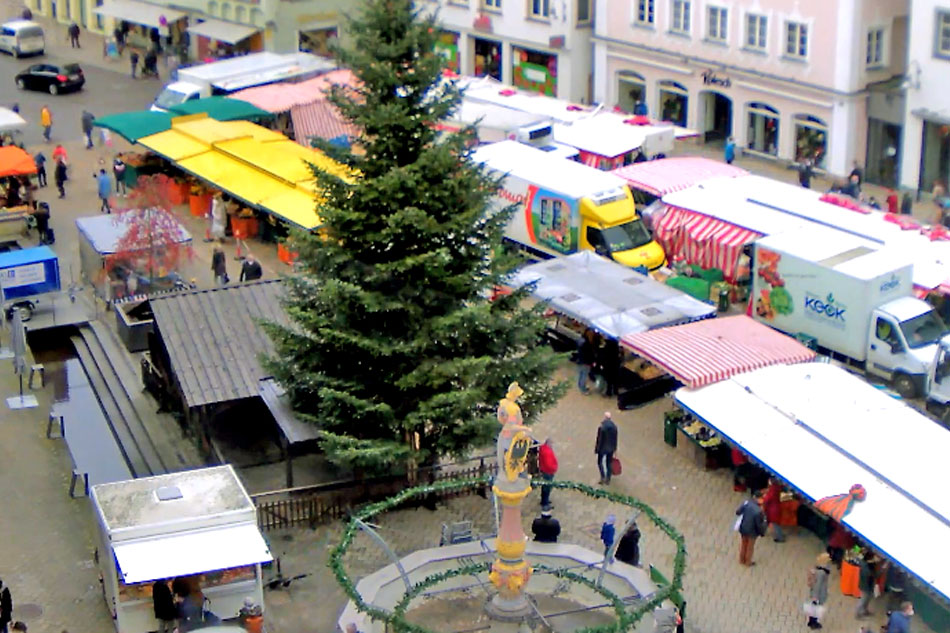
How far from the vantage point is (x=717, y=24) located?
165 feet

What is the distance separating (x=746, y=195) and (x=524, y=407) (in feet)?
45.1

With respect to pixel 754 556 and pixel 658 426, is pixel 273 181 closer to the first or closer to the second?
pixel 658 426

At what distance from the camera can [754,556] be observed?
91.8ft

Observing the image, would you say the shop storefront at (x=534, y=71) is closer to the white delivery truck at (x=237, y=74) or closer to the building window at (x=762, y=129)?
the white delivery truck at (x=237, y=74)

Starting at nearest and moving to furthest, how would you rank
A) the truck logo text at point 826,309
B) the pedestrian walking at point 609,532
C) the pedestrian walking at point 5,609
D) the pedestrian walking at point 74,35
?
the pedestrian walking at point 5,609 < the pedestrian walking at point 609,532 < the truck logo text at point 826,309 < the pedestrian walking at point 74,35

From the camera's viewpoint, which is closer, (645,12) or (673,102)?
(645,12)

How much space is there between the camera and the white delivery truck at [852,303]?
3409 cm

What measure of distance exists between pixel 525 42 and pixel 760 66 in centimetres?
1027

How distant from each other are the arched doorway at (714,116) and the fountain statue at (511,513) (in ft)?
99.5

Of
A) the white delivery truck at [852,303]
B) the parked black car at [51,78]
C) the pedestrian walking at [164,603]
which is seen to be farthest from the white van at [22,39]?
the pedestrian walking at [164,603]

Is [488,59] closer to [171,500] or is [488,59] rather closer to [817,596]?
[171,500]

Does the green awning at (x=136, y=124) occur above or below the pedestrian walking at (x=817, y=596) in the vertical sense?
above

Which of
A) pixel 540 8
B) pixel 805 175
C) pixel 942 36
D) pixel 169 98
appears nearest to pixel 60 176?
pixel 169 98

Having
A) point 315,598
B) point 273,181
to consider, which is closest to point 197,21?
point 273,181
